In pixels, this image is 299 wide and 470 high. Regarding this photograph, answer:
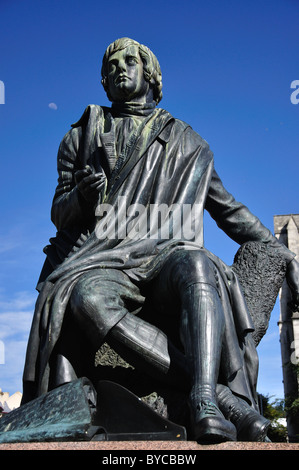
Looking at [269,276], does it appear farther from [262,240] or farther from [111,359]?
[111,359]

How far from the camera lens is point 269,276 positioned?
588cm

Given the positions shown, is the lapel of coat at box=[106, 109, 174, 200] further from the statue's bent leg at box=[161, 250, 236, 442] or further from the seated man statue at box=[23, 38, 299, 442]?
the statue's bent leg at box=[161, 250, 236, 442]

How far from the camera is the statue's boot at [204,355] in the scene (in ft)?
11.9

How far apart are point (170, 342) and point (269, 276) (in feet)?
5.69

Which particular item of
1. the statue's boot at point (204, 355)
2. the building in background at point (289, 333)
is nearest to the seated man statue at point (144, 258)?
the statue's boot at point (204, 355)

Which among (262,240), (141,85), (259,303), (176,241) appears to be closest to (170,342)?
(176,241)

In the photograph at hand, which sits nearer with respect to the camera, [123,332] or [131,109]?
[123,332]

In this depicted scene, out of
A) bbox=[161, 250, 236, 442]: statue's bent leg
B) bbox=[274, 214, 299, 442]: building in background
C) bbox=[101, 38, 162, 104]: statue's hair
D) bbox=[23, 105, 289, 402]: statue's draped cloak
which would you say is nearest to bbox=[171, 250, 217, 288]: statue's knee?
bbox=[161, 250, 236, 442]: statue's bent leg

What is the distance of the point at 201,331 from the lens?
416 cm

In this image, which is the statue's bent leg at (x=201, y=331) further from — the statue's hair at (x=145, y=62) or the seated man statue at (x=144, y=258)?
the statue's hair at (x=145, y=62)

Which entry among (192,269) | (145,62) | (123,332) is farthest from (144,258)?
(145,62)

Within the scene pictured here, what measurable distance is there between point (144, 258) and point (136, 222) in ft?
1.44

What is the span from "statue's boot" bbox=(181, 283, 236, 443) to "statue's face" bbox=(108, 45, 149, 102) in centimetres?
235

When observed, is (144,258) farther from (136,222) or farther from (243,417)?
(243,417)
